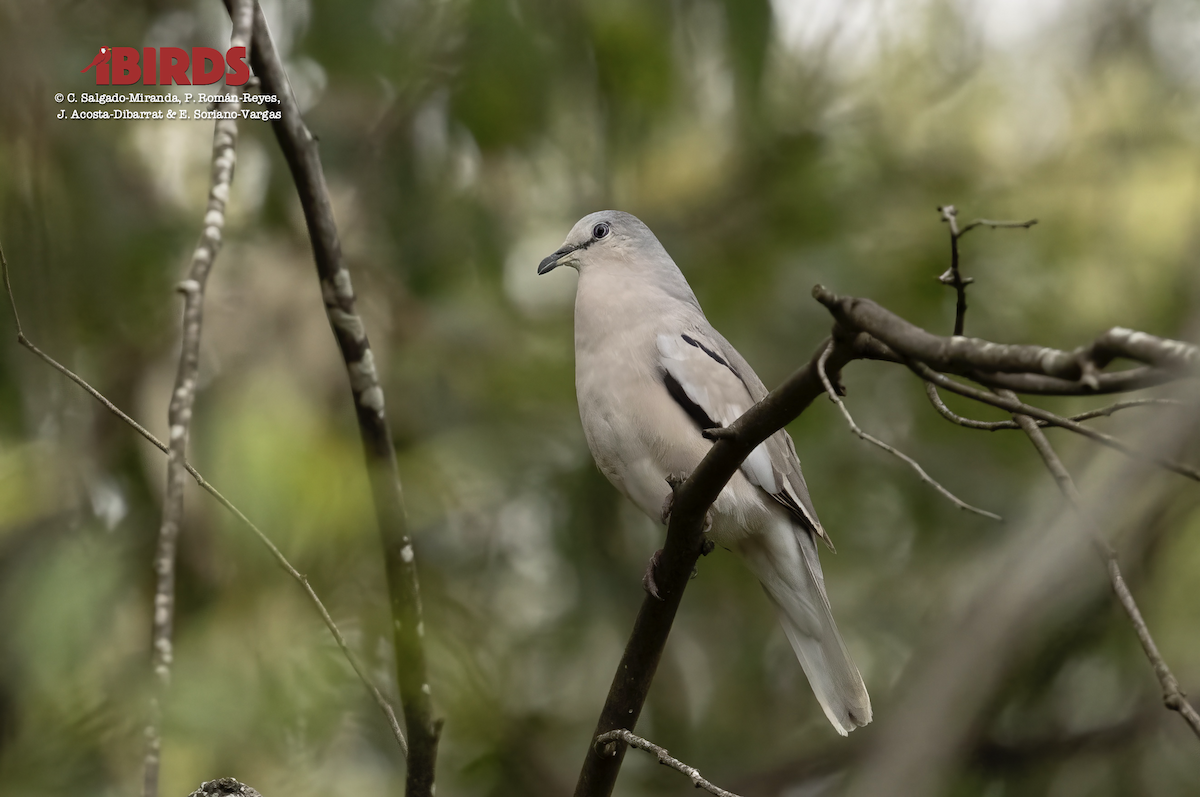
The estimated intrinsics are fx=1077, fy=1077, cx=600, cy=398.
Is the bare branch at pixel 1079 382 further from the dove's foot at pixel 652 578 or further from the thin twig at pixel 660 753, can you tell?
the dove's foot at pixel 652 578

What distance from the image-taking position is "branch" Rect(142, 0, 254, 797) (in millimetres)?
1188

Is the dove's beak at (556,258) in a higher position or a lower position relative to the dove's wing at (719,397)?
higher

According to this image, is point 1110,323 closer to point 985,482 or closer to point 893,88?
point 985,482

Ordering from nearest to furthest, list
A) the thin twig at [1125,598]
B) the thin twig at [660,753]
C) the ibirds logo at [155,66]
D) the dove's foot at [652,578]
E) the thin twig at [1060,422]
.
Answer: the thin twig at [1060,422] < the thin twig at [1125,598] < the thin twig at [660,753] < the dove's foot at [652,578] < the ibirds logo at [155,66]

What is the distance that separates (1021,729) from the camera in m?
5.29

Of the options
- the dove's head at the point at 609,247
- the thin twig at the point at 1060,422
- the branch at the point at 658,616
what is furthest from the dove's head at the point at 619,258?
the thin twig at the point at 1060,422

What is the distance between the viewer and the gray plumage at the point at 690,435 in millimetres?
3521

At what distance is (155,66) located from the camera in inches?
202

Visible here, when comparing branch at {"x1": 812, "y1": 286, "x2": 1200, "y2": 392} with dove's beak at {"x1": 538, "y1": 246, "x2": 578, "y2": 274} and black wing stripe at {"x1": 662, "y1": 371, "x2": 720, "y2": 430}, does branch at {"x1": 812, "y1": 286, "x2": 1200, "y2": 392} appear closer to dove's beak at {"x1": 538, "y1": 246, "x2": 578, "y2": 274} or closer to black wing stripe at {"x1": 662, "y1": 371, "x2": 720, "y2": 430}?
black wing stripe at {"x1": 662, "y1": 371, "x2": 720, "y2": 430}

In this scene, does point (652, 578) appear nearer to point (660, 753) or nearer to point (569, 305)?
point (660, 753)

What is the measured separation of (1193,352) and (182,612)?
3.59 metres

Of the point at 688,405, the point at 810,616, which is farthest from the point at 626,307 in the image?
the point at 810,616

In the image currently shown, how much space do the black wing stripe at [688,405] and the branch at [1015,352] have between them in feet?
5.35

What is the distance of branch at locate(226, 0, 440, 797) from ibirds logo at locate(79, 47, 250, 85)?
3.18 metres
